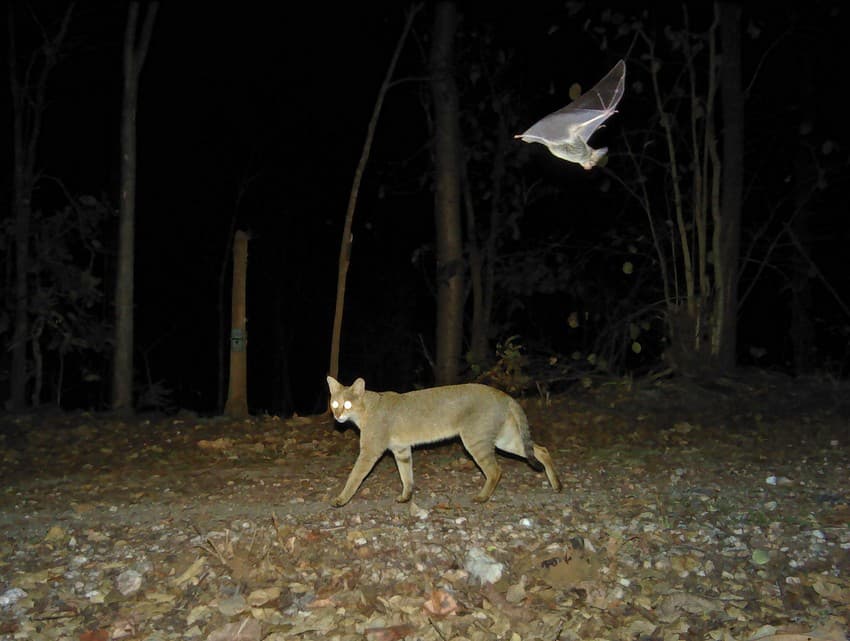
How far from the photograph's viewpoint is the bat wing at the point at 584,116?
837 cm

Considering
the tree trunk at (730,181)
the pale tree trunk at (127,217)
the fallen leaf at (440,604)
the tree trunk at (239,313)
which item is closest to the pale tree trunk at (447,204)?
the tree trunk at (239,313)

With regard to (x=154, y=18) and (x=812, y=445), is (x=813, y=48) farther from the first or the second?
(x=154, y=18)

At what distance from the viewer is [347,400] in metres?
7.15

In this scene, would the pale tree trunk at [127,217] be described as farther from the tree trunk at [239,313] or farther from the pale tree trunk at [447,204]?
the pale tree trunk at [447,204]

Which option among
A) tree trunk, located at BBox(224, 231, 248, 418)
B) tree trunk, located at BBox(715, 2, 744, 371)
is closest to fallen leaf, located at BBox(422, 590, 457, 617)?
tree trunk, located at BBox(224, 231, 248, 418)

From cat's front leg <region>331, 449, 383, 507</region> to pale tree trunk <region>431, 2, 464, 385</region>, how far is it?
5.88 m

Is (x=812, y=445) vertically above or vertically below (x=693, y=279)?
below

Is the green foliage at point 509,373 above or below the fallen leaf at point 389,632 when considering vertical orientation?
above

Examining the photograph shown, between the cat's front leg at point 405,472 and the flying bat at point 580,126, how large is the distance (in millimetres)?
→ 3401

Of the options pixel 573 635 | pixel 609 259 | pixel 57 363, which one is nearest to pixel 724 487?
pixel 573 635

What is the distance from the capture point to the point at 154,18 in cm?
1331

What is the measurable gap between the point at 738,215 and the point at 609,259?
15.4 ft

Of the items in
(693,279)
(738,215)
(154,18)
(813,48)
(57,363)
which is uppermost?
(813,48)

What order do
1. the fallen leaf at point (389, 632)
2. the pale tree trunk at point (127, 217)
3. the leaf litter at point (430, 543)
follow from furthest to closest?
the pale tree trunk at point (127, 217) → the leaf litter at point (430, 543) → the fallen leaf at point (389, 632)
